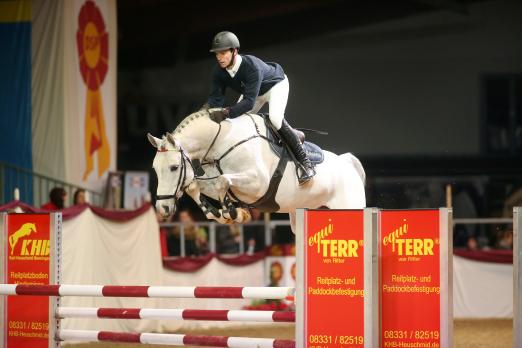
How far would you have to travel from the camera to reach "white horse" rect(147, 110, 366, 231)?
676cm

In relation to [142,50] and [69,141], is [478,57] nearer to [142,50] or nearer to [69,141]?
[142,50]

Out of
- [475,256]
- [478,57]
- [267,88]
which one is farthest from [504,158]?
[267,88]

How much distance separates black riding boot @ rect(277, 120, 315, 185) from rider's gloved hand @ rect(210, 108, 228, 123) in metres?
0.53

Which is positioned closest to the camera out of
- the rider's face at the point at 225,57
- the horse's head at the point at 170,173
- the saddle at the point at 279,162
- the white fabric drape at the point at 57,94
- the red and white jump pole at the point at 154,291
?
the red and white jump pole at the point at 154,291

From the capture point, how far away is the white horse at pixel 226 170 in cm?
676

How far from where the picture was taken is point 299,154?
23.9ft

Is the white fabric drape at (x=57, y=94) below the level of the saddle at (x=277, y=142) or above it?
above

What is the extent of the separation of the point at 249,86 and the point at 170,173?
2.92 ft

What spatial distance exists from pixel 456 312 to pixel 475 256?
811mm

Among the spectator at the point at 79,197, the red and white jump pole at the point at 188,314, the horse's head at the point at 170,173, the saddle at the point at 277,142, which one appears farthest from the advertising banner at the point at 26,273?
the spectator at the point at 79,197

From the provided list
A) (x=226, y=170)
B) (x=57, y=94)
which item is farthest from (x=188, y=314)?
(x=57, y=94)

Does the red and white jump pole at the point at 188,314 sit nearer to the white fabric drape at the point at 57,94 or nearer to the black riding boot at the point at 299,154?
the black riding boot at the point at 299,154

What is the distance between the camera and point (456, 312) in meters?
12.9

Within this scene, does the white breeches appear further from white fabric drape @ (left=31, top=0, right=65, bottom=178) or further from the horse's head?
white fabric drape @ (left=31, top=0, right=65, bottom=178)
